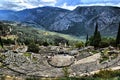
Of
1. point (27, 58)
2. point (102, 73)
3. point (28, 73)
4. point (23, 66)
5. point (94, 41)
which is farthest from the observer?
point (94, 41)

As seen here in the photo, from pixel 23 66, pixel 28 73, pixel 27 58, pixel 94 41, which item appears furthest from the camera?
pixel 94 41

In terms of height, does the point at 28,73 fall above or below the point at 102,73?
below

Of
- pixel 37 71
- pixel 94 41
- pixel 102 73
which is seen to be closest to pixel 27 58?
pixel 37 71

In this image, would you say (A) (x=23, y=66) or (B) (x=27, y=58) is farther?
(B) (x=27, y=58)

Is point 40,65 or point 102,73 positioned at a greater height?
point 102,73

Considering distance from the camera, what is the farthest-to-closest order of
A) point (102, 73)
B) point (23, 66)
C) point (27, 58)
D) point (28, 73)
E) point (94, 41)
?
point (94, 41) < point (27, 58) < point (23, 66) < point (28, 73) < point (102, 73)

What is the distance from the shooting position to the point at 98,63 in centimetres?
6769

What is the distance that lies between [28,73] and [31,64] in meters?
6.72

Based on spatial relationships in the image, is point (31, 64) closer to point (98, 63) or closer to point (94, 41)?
point (98, 63)

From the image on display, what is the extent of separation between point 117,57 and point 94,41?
55424 mm

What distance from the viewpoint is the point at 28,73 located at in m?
61.5

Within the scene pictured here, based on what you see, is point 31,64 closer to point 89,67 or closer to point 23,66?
point 23,66

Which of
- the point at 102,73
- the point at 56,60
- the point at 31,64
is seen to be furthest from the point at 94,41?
the point at 102,73

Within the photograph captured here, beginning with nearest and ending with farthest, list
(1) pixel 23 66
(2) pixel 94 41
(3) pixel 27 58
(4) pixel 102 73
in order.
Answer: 1. (4) pixel 102 73
2. (1) pixel 23 66
3. (3) pixel 27 58
4. (2) pixel 94 41
